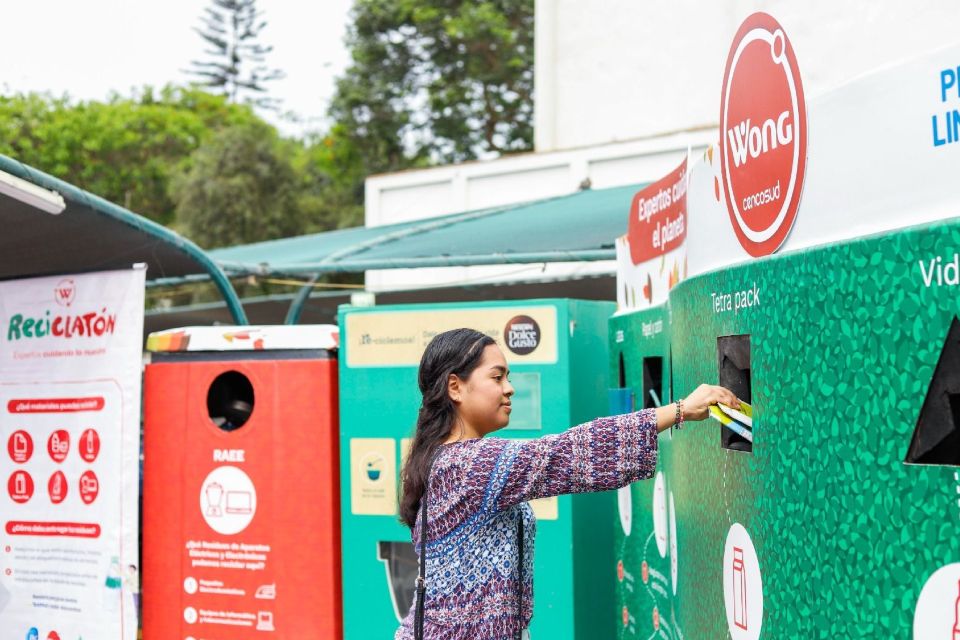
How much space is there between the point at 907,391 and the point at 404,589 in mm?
2854

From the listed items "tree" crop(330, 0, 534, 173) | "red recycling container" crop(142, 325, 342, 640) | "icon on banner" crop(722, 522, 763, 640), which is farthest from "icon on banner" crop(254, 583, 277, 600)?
"tree" crop(330, 0, 534, 173)

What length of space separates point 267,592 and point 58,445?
1011 mm

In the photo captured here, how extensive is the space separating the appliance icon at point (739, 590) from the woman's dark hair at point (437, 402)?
2.17 feet

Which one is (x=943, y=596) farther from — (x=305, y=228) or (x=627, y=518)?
(x=305, y=228)

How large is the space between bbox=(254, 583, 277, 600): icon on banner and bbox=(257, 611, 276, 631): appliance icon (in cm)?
6

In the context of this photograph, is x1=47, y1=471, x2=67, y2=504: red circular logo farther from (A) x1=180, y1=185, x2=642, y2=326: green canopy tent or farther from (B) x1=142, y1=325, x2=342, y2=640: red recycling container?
(A) x1=180, y1=185, x2=642, y2=326: green canopy tent

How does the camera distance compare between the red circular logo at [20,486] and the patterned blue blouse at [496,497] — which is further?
the red circular logo at [20,486]

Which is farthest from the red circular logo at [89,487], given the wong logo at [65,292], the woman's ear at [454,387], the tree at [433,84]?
the tree at [433,84]

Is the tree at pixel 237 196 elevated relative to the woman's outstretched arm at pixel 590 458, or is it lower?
elevated

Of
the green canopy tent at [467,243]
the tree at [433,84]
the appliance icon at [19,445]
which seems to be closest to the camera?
the appliance icon at [19,445]

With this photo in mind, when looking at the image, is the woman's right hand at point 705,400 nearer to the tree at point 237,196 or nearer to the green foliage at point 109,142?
the tree at point 237,196

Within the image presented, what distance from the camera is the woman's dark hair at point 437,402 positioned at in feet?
7.94

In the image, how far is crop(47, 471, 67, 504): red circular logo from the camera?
4.33 m

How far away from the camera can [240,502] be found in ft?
13.9
